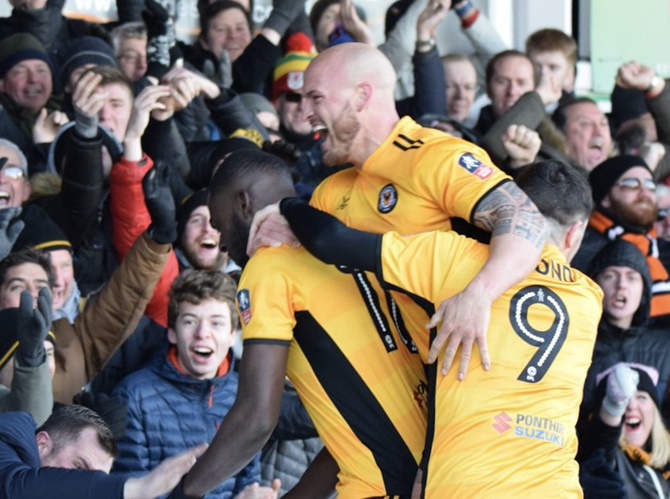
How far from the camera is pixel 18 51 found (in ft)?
26.6

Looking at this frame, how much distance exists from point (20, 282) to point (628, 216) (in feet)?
11.7

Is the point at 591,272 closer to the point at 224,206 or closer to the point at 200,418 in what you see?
the point at 200,418

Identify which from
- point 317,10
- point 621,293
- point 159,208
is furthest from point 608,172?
point 159,208

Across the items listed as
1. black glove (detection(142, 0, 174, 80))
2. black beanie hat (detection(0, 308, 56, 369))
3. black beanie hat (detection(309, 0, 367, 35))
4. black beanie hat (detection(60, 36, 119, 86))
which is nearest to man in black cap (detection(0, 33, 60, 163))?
black beanie hat (detection(60, 36, 119, 86))

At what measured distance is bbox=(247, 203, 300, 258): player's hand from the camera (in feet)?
15.2

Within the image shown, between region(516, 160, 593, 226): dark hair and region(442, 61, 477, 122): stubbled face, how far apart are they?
171 inches

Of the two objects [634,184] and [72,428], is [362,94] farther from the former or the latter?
[634,184]

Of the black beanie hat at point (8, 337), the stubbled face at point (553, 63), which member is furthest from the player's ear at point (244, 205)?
the stubbled face at point (553, 63)

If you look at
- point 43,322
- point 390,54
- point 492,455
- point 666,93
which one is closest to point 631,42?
point 666,93

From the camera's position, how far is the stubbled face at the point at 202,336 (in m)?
6.59

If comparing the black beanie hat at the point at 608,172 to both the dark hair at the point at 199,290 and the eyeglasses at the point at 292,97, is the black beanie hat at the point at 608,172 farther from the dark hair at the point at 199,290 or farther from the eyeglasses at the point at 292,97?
the dark hair at the point at 199,290

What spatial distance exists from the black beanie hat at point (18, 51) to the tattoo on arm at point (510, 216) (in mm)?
4285

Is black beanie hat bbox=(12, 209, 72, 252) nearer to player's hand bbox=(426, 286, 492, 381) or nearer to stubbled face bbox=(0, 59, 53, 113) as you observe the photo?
stubbled face bbox=(0, 59, 53, 113)

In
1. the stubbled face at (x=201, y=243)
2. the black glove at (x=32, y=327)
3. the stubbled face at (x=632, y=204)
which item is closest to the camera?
the black glove at (x=32, y=327)
